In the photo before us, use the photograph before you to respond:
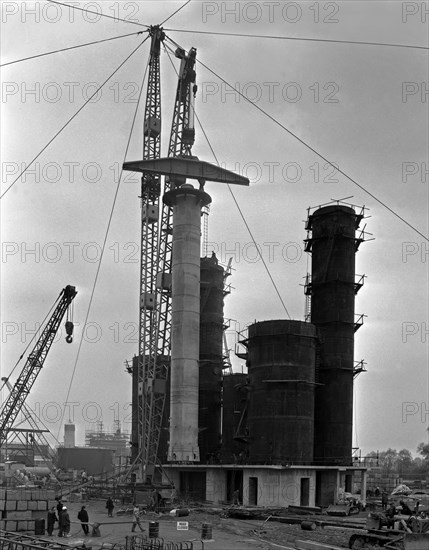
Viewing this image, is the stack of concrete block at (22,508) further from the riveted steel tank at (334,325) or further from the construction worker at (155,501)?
the riveted steel tank at (334,325)

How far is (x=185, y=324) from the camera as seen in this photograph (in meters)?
78.7

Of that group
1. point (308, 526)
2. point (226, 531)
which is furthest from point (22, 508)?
point (308, 526)

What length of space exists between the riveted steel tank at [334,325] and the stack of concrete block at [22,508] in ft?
133

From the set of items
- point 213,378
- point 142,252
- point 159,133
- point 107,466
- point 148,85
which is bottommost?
point 107,466

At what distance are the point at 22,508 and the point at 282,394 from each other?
34880 millimetres

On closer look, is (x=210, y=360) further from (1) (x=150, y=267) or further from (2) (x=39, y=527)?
(2) (x=39, y=527)

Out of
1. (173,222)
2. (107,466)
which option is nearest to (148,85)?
(173,222)

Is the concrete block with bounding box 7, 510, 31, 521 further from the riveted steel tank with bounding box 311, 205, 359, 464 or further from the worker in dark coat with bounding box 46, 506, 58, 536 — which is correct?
the riveted steel tank with bounding box 311, 205, 359, 464

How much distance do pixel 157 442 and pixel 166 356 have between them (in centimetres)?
1007

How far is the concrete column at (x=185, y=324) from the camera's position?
77625mm

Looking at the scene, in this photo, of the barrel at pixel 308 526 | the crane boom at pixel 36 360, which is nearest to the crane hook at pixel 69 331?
the crane boom at pixel 36 360

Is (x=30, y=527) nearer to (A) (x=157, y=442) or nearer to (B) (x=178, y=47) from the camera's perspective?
(A) (x=157, y=442)

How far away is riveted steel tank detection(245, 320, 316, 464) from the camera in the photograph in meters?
69.4

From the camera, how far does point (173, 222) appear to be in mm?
81000
